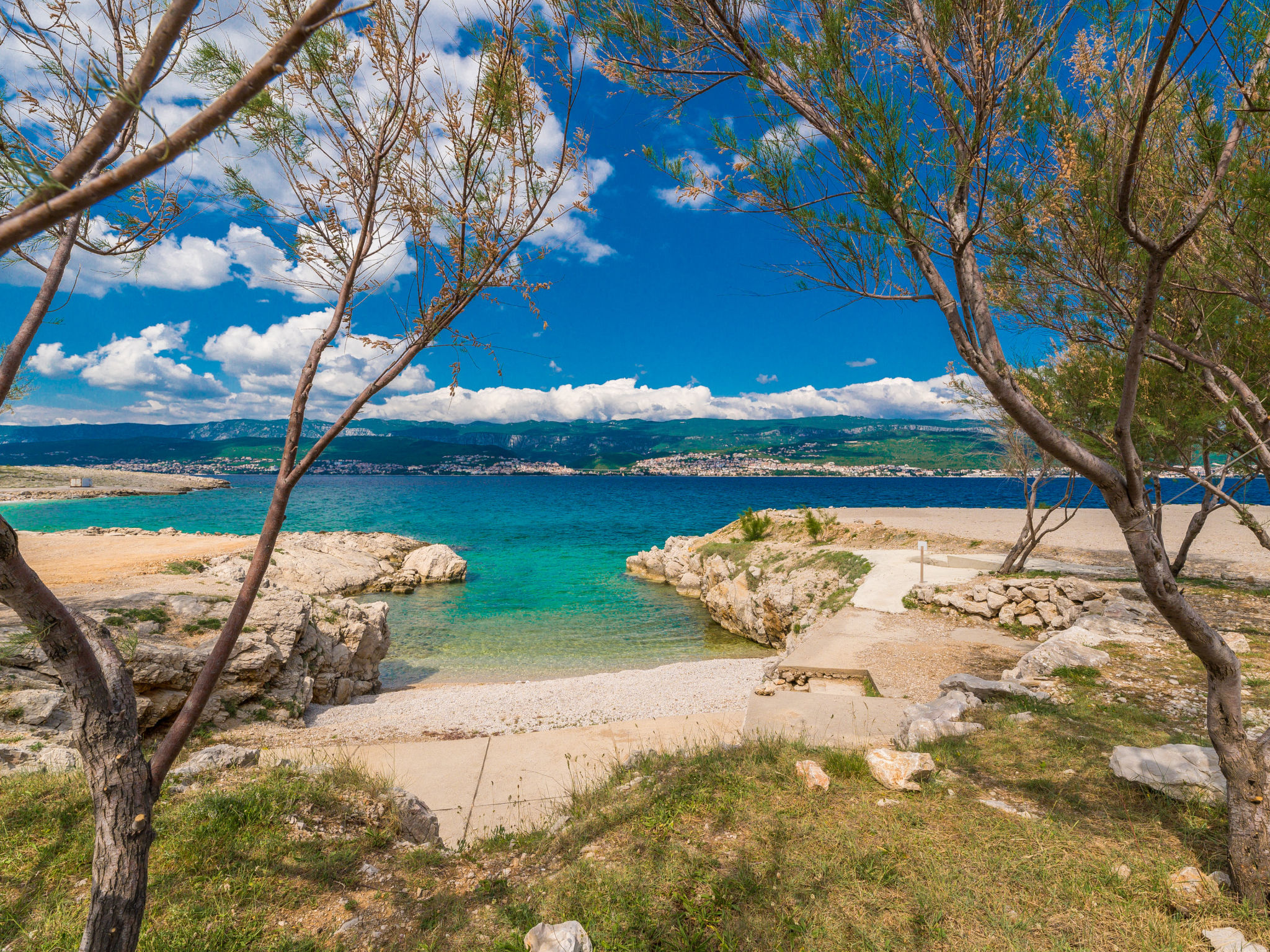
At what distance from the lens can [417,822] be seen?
14.6ft

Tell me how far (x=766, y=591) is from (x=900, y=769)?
453 inches

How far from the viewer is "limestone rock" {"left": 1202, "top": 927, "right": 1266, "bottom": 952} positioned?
2.62 metres

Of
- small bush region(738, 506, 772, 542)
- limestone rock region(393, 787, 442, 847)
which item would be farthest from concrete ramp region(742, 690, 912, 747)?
small bush region(738, 506, 772, 542)

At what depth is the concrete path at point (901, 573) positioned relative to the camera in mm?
12430

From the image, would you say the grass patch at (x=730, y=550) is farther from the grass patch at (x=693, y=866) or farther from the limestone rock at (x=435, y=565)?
the grass patch at (x=693, y=866)

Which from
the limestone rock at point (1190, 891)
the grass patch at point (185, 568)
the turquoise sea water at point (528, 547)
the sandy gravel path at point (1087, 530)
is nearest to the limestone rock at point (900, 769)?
the limestone rock at point (1190, 891)

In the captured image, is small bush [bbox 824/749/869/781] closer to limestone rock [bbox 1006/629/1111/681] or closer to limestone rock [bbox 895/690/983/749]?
limestone rock [bbox 895/690/983/749]

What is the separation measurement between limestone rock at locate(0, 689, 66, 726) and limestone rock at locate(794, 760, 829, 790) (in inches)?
288

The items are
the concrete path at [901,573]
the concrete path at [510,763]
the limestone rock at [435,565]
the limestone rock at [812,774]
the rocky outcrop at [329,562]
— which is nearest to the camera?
the limestone rock at [812,774]

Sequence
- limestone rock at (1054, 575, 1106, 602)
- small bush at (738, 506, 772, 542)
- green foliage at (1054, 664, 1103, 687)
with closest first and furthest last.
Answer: green foliage at (1054, 664, 1103, 687) < limestone rock at (1054, 575, 1106, 602) < small bush at (738, 506, 772, 542)

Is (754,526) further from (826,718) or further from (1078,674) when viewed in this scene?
(826,718)

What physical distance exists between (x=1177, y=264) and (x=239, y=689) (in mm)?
11874

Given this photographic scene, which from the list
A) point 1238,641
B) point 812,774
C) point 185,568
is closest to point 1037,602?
point 1238,641

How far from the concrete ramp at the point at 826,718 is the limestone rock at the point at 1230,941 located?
2.82 metres
